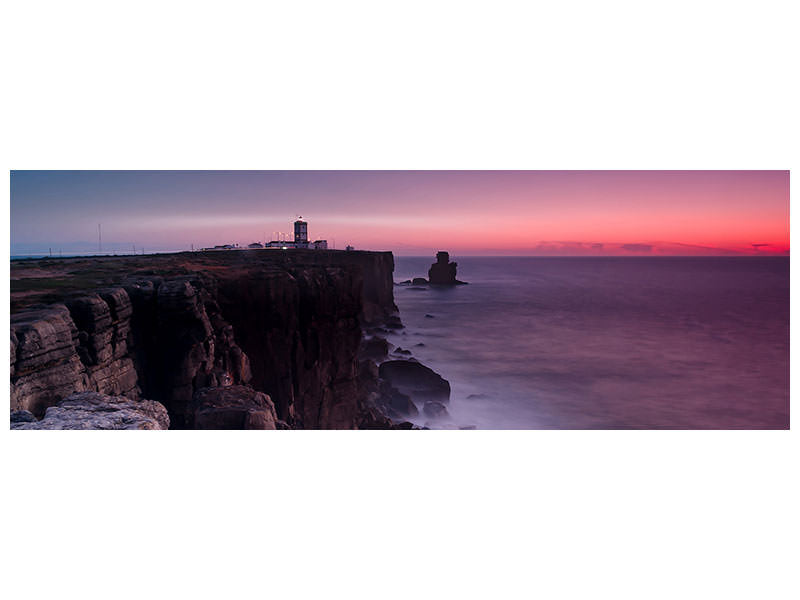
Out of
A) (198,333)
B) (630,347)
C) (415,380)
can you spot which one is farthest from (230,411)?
(415,380)

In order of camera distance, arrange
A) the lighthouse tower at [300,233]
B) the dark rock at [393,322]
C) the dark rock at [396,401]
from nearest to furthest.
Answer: the lighthouse tower at [300,233] < the dark rock at [396,401] < the dark rock at [393,322]

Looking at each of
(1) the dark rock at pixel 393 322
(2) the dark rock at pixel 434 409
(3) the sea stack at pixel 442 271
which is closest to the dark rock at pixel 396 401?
(2) the dark rock at pixel 434 409

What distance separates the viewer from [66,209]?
20.8 feet

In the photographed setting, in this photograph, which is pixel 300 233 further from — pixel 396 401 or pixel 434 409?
pixel 396 401

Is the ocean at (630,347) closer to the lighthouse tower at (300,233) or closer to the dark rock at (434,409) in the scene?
the dark rock at (434,409)

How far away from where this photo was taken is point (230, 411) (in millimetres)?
5344

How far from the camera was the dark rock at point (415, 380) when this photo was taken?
1067 cm

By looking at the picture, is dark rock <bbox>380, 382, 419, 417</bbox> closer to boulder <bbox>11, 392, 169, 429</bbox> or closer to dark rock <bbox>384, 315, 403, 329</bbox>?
dark rock <bbox>384, 315, 403, 329</bbox>

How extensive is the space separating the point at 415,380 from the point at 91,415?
7942 mm

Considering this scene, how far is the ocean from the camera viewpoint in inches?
281

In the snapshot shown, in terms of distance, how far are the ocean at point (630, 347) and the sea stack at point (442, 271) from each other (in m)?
0.27

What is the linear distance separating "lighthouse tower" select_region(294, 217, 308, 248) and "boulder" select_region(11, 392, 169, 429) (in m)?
3.73

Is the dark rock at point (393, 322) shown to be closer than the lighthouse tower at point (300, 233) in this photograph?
No
